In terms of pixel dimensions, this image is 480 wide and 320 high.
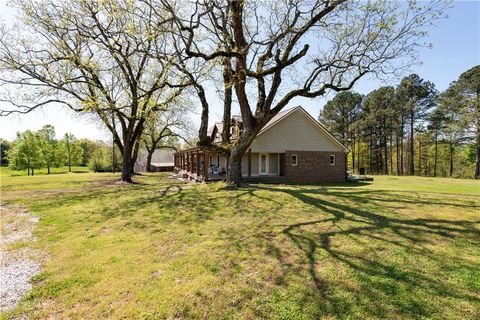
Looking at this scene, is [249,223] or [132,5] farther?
[132,5]

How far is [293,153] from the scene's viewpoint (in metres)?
22.8

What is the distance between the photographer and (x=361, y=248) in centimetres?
546

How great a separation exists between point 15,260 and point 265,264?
5.10 m

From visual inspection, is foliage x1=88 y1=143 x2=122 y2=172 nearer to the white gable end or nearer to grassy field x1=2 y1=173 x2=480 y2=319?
the white gable end

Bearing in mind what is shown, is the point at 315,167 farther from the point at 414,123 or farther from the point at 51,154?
the point at 51,154

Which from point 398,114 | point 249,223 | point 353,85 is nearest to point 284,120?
point 353,85

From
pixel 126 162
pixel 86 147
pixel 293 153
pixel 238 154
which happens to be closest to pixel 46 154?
pixel 86 147

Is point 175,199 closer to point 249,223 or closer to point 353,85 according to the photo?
point 249,223

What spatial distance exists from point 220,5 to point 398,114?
37276mm

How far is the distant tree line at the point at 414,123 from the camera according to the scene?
32531 millimetres

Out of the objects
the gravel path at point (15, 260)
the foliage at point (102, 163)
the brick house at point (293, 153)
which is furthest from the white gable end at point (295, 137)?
the foliage at point (102, 163)

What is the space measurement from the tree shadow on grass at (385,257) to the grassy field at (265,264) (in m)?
0.02

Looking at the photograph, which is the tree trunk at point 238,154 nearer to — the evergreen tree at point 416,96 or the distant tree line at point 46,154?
the distant tree line at point 46,154

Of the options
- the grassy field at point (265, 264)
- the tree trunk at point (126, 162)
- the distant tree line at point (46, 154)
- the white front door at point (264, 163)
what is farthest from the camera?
the distant tree line at point (46, 154)
